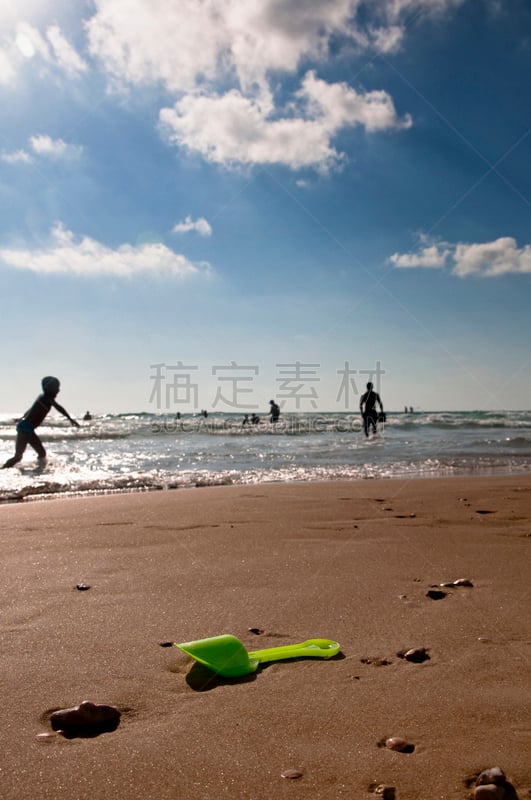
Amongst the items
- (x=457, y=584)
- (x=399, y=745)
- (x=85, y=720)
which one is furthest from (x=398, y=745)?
(x=457, y=584)

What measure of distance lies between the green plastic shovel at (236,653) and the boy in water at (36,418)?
8.44 m

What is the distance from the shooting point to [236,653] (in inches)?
71.4

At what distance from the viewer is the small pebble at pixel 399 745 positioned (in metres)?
1.34

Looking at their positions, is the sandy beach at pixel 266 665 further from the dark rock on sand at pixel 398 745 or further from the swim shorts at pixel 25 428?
the swim shorts at pixel 25 428

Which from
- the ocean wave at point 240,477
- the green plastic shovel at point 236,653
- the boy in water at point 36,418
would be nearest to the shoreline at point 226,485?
the ocean wave at point 240,477

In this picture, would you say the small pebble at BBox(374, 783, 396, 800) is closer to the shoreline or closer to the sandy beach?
the sandy beach

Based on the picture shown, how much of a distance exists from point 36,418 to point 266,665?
9373mm

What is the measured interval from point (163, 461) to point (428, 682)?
9114 millimetres

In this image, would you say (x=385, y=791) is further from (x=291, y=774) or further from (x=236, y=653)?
(x=236, y=653)

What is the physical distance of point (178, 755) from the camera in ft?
4.35

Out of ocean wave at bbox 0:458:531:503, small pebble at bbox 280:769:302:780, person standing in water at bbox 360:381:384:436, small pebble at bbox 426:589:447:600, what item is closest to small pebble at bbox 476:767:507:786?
small pebble at bbox 280:769:302:780

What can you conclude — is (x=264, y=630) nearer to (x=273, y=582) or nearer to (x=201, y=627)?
(x=201, y=627)

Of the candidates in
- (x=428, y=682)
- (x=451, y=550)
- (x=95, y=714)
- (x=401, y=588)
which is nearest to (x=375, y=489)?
(x=451, y=550)

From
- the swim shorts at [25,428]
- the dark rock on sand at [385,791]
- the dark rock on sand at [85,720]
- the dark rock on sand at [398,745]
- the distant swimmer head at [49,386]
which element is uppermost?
the distant swimmer head at [49,386]
